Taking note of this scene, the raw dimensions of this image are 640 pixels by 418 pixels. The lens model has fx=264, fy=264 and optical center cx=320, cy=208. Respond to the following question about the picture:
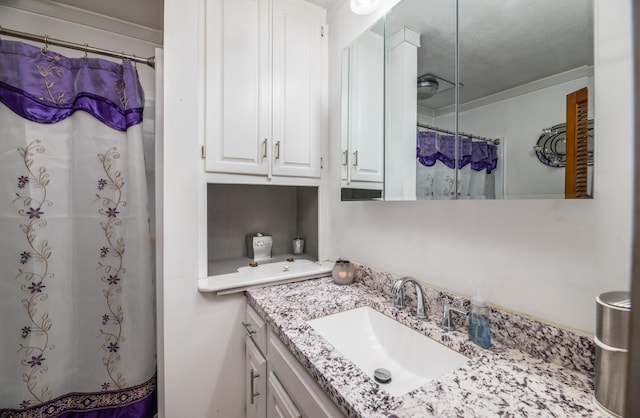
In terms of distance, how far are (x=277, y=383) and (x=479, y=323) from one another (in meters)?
0.68

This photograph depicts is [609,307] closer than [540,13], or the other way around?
[609,307]

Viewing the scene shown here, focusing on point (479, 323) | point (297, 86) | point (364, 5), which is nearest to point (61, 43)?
point (297, 86)

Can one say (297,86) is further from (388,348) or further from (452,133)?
(388,348)

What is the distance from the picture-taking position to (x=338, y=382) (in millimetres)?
622

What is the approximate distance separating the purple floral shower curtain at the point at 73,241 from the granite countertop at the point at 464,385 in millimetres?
839

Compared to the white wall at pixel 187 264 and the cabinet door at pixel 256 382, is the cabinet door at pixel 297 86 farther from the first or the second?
the cabinet door at pixel 256 382

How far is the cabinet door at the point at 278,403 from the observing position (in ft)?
2.62

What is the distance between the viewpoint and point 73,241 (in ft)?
3.77

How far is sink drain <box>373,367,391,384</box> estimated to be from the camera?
789 mm

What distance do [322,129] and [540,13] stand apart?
1046 millimetres

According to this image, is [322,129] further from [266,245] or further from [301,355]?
[301,355]

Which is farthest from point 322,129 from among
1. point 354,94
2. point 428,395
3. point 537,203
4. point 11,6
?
point 11,6

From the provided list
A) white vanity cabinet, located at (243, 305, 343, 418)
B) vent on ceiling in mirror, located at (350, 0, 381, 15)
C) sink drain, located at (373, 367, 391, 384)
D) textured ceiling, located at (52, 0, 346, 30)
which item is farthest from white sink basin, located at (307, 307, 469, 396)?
textured ceiling, located at (52, 0, 346, 30)

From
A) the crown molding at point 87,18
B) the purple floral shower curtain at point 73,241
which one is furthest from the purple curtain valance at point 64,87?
the crown molding at point 87,18
